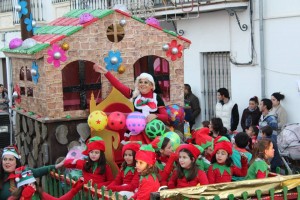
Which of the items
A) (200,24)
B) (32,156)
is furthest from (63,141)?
(200,24)

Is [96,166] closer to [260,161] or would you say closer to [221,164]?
[221,164]

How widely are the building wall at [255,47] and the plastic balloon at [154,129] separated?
5341mm

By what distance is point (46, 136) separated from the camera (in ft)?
27.8

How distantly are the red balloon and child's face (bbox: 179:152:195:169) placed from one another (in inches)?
68.1

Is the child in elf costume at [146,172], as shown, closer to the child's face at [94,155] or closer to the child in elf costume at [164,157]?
the child in elf costume at [164,157]

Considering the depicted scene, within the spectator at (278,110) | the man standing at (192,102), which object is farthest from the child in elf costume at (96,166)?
the man standing at (192,102)

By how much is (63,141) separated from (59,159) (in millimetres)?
255

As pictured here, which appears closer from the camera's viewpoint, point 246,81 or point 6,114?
point 6,114

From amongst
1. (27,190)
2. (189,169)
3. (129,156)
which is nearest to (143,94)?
(129,156)

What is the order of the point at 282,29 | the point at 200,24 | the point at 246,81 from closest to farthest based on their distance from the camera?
the point at 282,29, the point at 246,81, the point at 200,24

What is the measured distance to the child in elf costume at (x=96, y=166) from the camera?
7547 mm

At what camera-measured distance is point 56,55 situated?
8.23 metres

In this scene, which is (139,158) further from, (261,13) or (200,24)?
(200,24)

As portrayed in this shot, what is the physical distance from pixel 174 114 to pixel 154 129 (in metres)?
0.81
